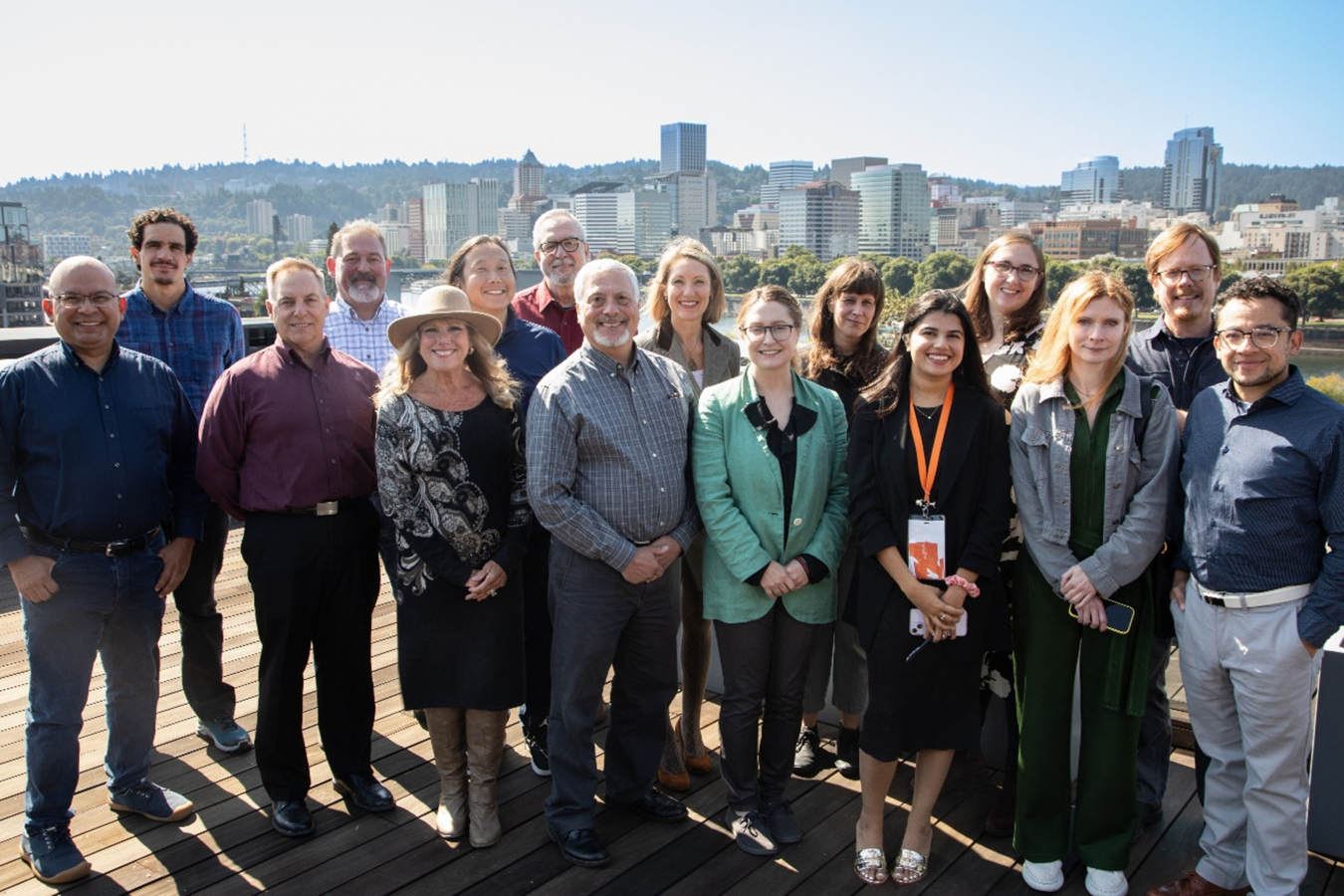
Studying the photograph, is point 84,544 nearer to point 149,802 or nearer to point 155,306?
point 149,802

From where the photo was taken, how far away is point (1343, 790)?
254 cm

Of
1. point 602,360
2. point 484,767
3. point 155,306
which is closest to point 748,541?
point 602,360

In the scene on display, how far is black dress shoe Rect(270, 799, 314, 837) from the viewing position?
2.68 metres

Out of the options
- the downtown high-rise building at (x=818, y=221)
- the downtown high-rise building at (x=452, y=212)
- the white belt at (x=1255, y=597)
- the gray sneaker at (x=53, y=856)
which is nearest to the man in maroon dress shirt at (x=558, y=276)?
the gray sneaker at (x=53, y=856)

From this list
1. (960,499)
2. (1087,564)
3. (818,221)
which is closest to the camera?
(1087,564)

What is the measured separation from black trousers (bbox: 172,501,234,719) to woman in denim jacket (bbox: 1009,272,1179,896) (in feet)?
8.35

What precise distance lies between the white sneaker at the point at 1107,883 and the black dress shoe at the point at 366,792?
1965 mm

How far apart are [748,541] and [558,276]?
5.24ft

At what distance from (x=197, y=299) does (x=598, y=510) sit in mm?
1843


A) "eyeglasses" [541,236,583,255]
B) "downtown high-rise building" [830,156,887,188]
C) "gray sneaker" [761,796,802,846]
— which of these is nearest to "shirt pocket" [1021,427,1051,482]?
"gray sneaker" [761,796,802,846]

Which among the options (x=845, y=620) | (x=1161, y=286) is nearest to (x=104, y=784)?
(x=845, y=620)

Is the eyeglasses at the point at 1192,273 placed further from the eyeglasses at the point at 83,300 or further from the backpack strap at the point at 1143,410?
the eyeglasses at the point at 83,300

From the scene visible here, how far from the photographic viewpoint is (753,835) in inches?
104

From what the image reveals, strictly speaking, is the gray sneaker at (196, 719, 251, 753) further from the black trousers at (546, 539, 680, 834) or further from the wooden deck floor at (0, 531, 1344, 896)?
the black trousers at (546, 539, 680, 834)
